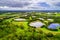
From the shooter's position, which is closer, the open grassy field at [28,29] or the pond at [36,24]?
the open grassy field at [28,29]

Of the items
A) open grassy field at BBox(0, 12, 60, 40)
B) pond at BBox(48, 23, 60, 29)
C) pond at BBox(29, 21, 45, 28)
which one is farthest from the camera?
pond at BBox(29, 21, 45, 28)

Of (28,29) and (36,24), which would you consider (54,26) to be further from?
(28,29)

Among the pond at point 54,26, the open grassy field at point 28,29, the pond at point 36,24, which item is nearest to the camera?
the open grassy field at point 28,29

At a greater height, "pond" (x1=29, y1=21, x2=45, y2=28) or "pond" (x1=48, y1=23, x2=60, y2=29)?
"pond" (x1=29, y1=21, x2=45, y2=28)

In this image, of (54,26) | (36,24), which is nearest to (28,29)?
(36,24)

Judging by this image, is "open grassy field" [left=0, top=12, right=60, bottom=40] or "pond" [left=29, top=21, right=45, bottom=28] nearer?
"open grassy field" [left=0, top=12, right=60, bottom=40]

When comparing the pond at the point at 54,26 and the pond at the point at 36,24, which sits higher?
the pond at the point at 36,24

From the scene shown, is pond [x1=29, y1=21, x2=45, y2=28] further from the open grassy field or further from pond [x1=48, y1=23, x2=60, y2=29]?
pond [x1=48, y1=23, x2=60, y2=29]

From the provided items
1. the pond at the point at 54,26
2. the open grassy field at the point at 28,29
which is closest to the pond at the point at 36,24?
the open grassy field at the point at 28,29

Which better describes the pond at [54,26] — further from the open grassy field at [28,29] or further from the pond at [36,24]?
the pond at [36,24]

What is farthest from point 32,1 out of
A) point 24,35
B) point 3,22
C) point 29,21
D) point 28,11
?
point 24,35

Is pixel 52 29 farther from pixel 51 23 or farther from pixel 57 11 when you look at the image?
pixel 57 11

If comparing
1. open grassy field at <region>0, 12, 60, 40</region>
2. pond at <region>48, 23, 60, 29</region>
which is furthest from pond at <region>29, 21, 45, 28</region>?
pond at <region>48, 23, 60, 29</region>

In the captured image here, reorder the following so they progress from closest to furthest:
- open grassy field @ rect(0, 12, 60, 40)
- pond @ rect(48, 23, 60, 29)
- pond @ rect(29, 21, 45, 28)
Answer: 1. open grassy field @ rect(0, 12, 60, 40)
2. pond @ rect(48, 23, 60, 29)
3. pond @ rect(29, 21, 45, 28)
